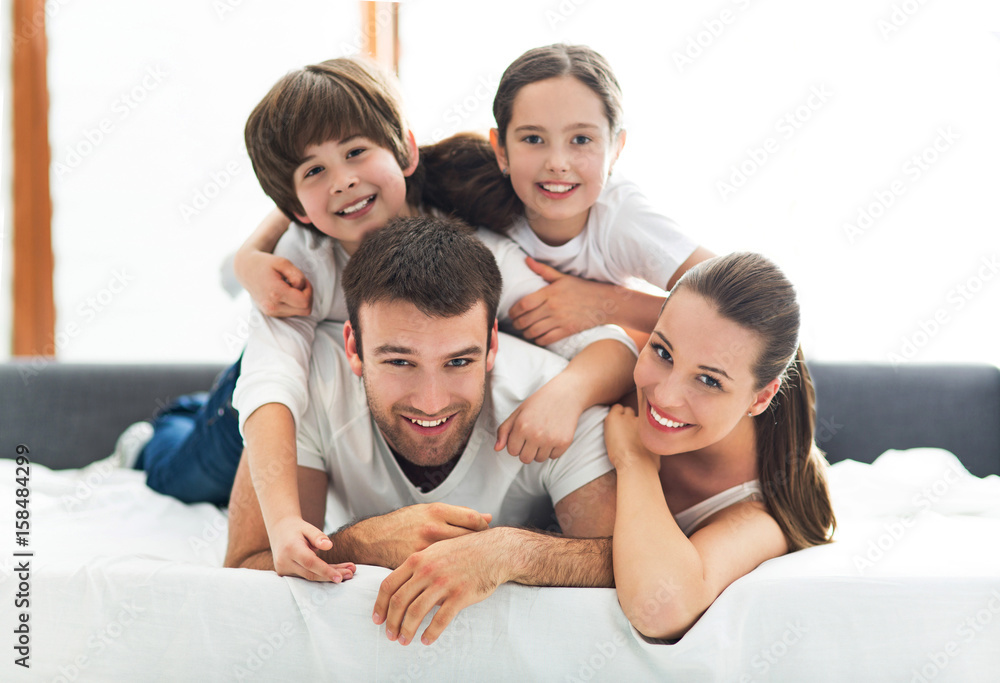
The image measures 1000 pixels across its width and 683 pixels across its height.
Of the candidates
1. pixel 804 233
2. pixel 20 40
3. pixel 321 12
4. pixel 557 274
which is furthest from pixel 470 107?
pixel 20 40

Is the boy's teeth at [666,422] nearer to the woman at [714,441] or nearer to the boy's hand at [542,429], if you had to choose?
the woman at [714,441]

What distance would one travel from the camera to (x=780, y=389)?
1599 millimetres

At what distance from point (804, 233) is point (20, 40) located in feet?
13.8

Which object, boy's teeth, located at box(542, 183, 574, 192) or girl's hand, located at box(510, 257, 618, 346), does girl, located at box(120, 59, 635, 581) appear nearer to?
girl's hand, located at box(510, 257, 618, 346)

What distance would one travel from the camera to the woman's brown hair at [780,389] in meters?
1.37

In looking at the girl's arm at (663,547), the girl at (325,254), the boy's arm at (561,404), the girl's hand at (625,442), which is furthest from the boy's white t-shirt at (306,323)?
the girl's arm at (663,547)

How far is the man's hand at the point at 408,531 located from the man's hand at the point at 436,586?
0.21 feet

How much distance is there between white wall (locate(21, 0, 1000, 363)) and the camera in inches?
136

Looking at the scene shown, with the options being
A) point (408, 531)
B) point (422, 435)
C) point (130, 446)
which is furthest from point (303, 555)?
point (130, 446)

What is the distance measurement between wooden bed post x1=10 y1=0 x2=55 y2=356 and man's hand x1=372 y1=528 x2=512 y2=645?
3.46 m

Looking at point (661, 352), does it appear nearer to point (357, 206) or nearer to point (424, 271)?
point (424, 271)

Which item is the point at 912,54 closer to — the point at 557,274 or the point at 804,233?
the point at 804,233

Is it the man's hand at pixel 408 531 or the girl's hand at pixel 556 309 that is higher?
the girl's hand at pixel 556 309

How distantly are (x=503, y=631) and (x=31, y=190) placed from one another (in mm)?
3795
